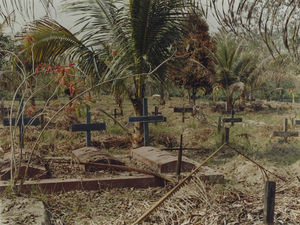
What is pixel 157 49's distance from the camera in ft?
23.2

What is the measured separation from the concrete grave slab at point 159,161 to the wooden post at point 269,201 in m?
2.12

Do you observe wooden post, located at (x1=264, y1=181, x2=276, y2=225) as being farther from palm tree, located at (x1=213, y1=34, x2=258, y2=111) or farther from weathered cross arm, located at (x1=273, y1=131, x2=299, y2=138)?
palm tree, located at (x1=213, y1=34, x2=258, y2=111)

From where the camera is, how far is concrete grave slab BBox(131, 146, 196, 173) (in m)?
4.90

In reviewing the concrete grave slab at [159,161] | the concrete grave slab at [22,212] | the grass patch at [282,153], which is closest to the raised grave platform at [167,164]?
the concrete grave slab at [159,161]

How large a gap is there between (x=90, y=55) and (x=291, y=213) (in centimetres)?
508

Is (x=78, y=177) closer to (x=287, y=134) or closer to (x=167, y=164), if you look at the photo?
(x=167, y=164)

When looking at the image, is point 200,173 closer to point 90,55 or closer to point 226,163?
point 226,163

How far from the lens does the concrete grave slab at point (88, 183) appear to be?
161 inches

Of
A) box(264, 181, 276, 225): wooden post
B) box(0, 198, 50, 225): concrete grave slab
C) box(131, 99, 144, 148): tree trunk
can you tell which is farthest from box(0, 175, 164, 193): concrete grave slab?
box(131, 99, 144, 148): tree trunk

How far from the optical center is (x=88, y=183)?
14.3ft

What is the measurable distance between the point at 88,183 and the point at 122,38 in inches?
137

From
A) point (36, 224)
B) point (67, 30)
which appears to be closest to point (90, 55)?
point (67, 30)

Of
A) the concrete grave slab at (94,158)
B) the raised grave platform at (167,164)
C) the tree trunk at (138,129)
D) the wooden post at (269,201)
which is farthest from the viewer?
the tree trunk at (138,129)

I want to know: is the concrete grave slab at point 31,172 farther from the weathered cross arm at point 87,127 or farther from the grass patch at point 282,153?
the grass patch at point 282,153
